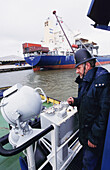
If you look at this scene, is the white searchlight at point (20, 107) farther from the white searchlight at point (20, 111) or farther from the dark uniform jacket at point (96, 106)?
the dark uniform jacket at point (96, 106)

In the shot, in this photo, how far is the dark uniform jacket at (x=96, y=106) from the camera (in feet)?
2.79

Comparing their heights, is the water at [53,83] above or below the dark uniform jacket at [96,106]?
below

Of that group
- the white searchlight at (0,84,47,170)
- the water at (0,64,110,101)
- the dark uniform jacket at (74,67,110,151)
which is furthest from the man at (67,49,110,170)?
the water at (0,64,110,101)

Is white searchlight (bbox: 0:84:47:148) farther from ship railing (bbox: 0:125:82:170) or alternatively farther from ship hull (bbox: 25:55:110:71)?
ship hull (bbox: 25:55:110:71)

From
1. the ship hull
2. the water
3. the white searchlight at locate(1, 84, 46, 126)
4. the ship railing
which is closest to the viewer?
the ship railing

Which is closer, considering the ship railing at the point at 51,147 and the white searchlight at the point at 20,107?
the ship railing at the point at 51,147

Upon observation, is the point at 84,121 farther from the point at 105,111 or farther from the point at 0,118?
the point at 0,118

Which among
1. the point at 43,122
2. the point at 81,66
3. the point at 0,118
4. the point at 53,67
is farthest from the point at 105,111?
the point at 53,67

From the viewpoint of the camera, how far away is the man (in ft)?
2.81

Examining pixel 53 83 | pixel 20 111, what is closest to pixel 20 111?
pixel 20 111

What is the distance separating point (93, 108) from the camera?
935 mm

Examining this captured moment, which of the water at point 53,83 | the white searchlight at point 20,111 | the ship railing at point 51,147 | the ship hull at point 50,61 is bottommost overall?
the water at point 53,83

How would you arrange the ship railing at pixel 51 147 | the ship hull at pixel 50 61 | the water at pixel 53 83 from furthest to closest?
1. the ship hull at pixel 50 61
2. the water at pixel 53 83
3. the ship railing at pixel 51 147

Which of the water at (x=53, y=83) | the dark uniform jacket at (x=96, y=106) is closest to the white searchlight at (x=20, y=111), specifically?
the dark uniform jacket at (x=96, y=106)
